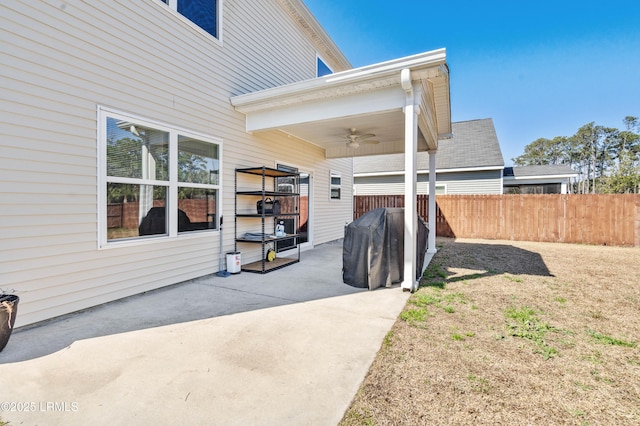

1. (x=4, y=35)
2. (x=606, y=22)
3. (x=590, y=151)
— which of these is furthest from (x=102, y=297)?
(x=590, y=151)

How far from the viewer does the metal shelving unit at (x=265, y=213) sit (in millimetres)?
5281

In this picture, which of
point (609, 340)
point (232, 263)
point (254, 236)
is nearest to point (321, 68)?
point (254, 236)

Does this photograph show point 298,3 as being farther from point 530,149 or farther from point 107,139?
point 530,149

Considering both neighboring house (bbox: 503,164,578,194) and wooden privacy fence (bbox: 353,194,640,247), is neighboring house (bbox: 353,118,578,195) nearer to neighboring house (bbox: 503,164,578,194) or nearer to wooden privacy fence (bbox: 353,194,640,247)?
neighboring house (bbox: 503,164,578,194)

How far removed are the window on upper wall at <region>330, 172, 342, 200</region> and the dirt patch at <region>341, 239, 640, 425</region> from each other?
526 centimetres

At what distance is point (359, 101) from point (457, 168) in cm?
1082

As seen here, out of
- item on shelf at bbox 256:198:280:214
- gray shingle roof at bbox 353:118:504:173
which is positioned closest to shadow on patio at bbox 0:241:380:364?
item on shelf at bbox 256:198:280:214

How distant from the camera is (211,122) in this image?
4.87 meters

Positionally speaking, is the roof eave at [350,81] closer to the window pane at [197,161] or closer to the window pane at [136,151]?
the window pane at [197,161]

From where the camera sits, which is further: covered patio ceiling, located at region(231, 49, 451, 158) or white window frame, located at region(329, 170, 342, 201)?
white window frame, located at region(329, 170, 342, 201)

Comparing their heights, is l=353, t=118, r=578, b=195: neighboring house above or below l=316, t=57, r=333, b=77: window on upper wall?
below

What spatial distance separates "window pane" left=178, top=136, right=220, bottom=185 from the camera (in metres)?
4.41

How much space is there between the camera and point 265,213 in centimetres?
553

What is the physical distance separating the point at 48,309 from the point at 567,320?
17.8 ft
